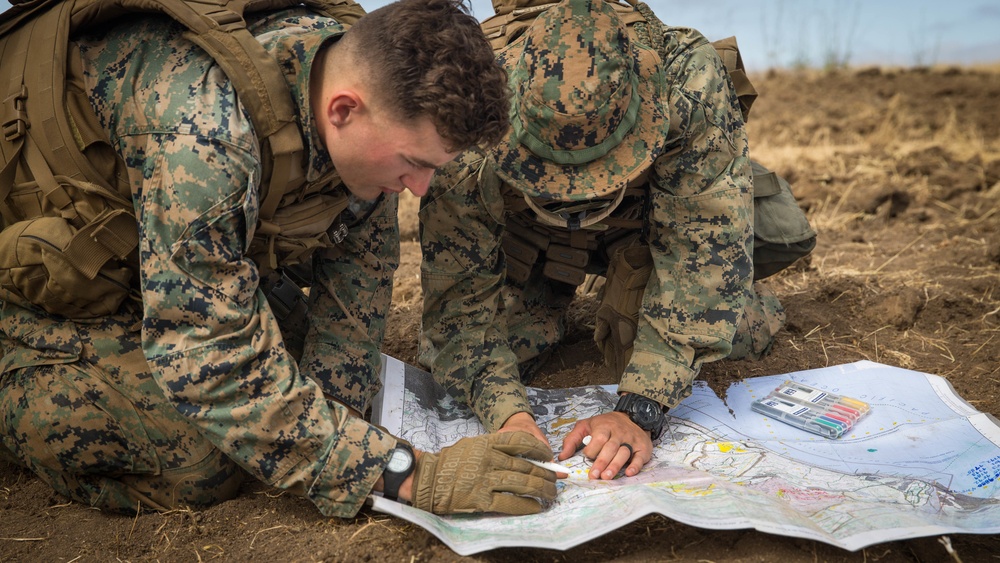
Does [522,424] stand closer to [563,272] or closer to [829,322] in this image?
[563,272]

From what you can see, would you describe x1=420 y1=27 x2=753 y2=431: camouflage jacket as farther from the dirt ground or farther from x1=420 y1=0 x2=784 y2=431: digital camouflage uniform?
the dirt ground

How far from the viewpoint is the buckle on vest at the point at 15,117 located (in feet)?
7.60

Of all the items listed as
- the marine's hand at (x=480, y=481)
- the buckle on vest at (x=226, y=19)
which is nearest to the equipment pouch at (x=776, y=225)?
the marine's hand at (x=480, y=481)

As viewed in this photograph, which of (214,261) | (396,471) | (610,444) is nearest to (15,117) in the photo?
(214,261)

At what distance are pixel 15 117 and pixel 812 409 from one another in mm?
2677

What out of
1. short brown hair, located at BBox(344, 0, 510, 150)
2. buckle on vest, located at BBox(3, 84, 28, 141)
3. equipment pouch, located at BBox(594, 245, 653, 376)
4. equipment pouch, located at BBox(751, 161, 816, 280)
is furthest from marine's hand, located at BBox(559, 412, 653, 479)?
buckle on vest, located at BBox(3, 84, 28, 141)

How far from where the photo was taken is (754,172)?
3.61 meters

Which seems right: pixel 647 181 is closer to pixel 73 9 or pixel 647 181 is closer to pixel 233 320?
pixel 233 320

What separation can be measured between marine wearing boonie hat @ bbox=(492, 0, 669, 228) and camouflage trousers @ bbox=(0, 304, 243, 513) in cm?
130

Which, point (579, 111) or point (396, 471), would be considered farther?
point (579, 111)

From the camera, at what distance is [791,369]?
3410 mm

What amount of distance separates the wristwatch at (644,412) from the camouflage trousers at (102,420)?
132cm

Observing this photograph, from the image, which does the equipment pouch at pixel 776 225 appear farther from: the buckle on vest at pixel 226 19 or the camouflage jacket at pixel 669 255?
the buckle on vest at pixel 226 19

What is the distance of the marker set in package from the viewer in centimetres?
285
